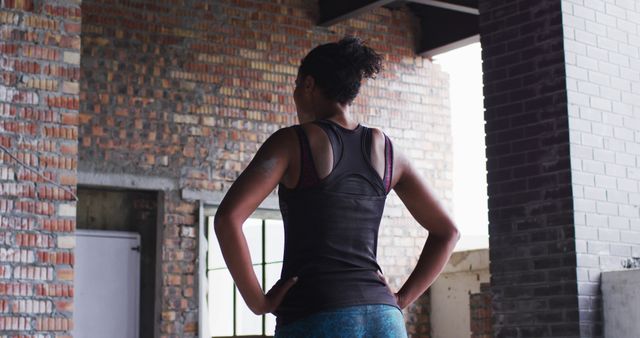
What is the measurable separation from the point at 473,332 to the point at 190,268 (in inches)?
112

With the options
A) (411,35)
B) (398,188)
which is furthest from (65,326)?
(411,35)

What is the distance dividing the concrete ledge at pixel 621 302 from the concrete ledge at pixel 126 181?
13.1 feet

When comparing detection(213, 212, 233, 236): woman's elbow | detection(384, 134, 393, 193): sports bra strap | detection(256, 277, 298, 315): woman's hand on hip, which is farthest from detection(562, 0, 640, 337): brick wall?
detection(213, 212, 233, 236): woman's elbow

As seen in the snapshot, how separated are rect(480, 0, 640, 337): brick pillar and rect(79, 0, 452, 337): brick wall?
3228mm

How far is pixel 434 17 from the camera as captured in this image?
9875mm

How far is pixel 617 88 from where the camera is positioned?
5.81m

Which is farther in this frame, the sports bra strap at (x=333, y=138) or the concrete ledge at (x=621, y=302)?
the concrete ledge at (x=621, y=302)

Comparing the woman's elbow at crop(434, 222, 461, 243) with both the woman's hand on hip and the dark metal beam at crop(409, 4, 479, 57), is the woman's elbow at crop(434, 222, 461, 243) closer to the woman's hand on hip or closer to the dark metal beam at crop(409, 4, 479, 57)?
the woman's hand on hip

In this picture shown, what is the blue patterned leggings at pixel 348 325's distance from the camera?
7.30ft

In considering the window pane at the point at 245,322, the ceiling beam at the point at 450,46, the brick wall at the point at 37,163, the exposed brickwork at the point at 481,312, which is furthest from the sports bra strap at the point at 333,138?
the ceiling beam at the point at 450,46

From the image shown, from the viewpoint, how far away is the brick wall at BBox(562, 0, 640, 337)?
5.45m

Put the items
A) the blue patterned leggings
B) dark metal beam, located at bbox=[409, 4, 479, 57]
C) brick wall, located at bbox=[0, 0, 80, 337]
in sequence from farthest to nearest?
dark metal beam, located at bbox=[409, 4, 479, 57]
brick wall, located at bbox=[0, 0, 80, 337]
the blue patterned leggings

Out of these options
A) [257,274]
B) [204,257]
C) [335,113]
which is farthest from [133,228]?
Result: [335,113]

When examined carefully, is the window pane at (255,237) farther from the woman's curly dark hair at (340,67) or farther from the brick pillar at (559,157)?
the woman's curly dark hair at (340,67)
